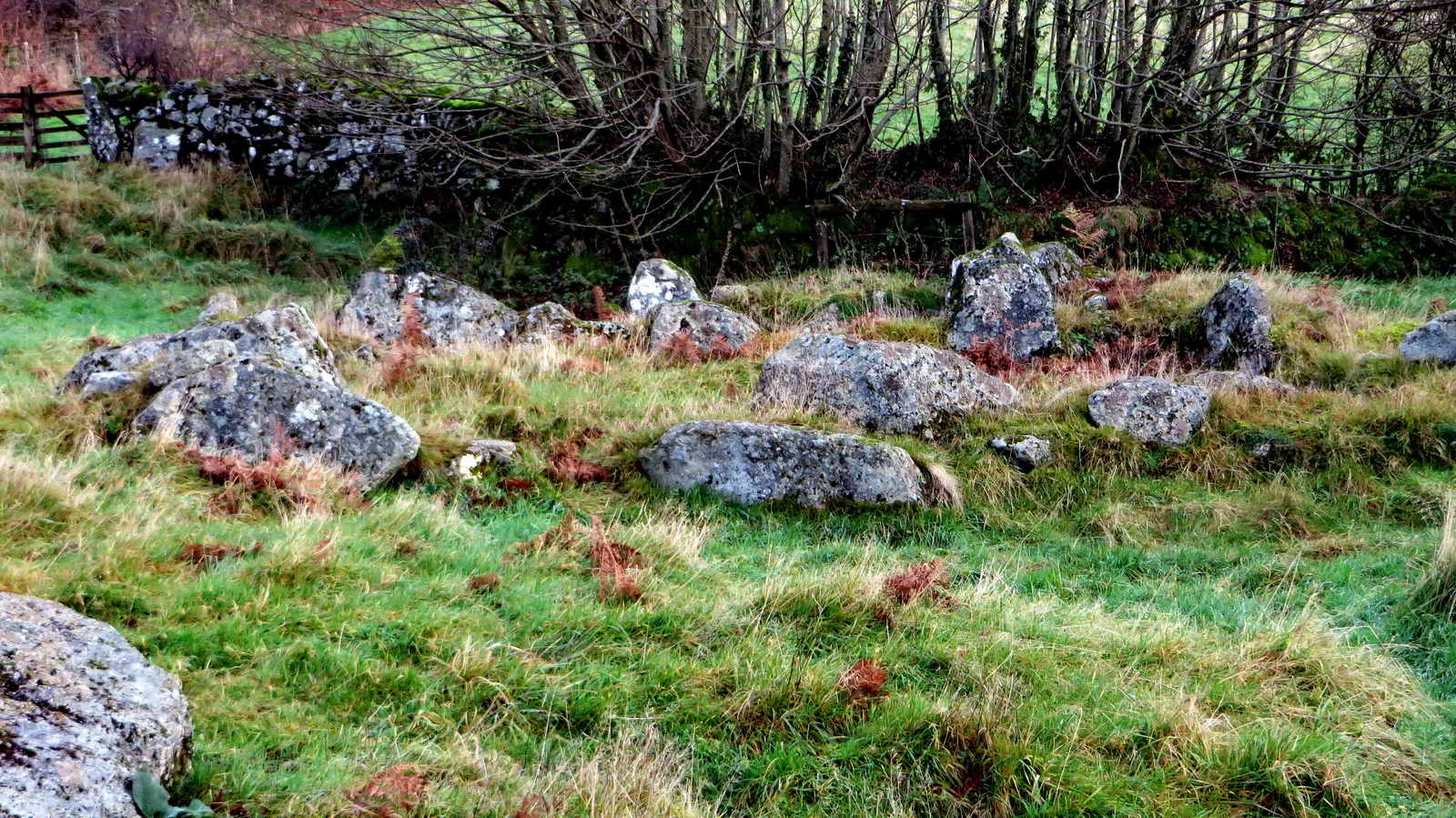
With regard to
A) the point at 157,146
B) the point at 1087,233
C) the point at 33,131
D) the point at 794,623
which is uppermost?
the point at 33,131

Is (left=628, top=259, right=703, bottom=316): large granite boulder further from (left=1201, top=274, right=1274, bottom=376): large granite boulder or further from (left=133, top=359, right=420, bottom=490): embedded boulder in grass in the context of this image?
(left=133, top=359, right=420, bottom=490): embedded boulder in grass

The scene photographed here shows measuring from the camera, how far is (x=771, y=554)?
21.4 feet

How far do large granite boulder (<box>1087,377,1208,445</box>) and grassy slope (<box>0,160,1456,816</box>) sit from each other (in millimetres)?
186

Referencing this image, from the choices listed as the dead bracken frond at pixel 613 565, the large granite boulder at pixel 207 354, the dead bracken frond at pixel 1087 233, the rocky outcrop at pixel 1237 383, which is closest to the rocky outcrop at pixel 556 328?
the large granite boulder at pixel 207 354

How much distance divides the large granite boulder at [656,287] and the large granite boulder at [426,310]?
195 cm

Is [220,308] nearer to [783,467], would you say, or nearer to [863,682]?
[783,467]

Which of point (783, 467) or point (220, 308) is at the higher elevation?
point (220, 308)

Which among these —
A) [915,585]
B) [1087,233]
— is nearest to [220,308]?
[915,585]

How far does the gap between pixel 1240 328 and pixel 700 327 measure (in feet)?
20.6

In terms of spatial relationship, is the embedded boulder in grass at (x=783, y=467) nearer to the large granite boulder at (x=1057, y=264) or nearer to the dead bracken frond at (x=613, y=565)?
the dead bracken frond at (x=613, y=565)

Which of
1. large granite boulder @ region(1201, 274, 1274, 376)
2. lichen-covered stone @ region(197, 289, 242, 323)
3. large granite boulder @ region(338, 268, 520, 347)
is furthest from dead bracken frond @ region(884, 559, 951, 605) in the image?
lichen-covered stone @ region(197, 289, 242, 323)

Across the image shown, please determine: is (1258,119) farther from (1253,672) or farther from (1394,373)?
(1253,672)

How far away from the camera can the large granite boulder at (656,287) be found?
47.1ft

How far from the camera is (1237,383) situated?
9.67 metres
